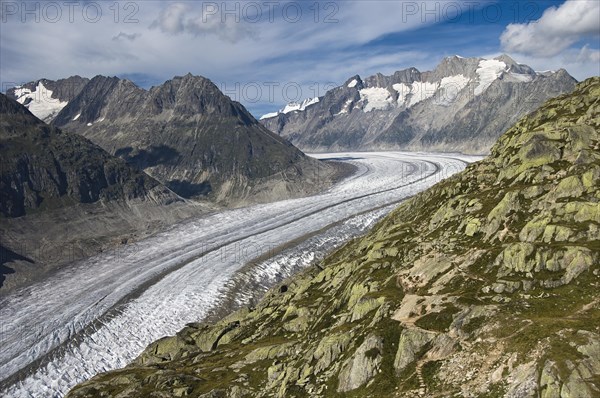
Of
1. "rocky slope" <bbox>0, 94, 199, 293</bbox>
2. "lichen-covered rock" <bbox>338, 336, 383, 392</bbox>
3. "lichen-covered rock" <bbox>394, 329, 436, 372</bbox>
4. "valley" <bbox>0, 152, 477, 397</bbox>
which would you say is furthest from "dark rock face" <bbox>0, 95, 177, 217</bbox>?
"lichen-covered rock" <bbox>394, 329, 436, 372</bbox>

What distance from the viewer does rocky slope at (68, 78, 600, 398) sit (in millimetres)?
28891

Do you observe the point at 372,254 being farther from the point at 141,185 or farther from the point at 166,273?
the point at 141,185

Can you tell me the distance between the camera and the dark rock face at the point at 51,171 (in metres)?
147

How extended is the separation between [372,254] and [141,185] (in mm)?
140711

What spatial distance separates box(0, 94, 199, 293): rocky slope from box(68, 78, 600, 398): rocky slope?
263ft

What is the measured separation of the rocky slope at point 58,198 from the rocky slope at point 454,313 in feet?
263

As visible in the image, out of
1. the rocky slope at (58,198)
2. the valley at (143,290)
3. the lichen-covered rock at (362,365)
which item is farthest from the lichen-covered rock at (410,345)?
the rocky slope at (58,198)

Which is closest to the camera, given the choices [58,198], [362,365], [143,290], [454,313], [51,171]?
[362,365]

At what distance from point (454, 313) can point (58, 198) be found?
495 ft

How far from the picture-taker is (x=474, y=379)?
28.4 metres

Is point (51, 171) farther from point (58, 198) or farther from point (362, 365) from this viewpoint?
point (362, 365)

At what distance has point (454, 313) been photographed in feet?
115

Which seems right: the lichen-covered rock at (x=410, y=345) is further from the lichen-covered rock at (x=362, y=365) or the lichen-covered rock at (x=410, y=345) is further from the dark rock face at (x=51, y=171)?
the dark rock face at (x=51, y=171)

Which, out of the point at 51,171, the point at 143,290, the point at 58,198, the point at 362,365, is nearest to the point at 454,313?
the point at 362,365
